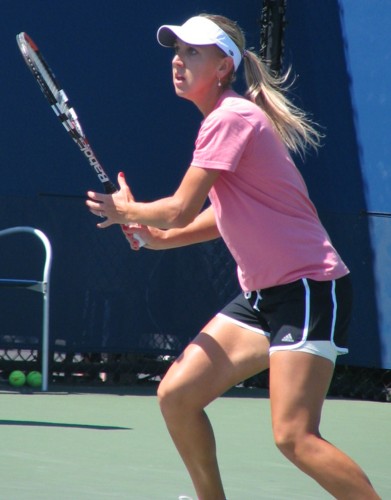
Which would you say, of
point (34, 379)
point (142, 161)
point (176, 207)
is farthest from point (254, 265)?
point (142, 161)

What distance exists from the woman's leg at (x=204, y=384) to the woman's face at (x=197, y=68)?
72 centimetres

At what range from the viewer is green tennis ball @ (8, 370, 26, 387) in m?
8.02

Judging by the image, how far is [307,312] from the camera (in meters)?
3.29

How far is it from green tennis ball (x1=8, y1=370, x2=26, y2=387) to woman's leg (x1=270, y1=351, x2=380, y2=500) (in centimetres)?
504

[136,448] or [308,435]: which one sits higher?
[308,435]

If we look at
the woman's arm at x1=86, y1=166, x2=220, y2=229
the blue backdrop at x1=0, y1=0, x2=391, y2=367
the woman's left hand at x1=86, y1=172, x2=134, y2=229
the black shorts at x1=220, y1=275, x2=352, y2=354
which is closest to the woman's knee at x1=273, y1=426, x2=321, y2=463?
the black shorts at x1=220, y1=275, x2=352, y2=354

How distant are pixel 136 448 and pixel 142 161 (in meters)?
3.66

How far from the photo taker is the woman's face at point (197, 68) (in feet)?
11.3

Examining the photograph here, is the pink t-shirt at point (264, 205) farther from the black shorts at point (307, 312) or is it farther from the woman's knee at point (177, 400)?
the woman's knee at point (177, 400)

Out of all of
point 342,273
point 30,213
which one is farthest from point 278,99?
point 30,213

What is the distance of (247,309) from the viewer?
3516 mm

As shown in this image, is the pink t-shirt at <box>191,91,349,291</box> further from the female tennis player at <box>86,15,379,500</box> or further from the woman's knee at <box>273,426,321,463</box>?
the woman's knee at <box>273,426,321,463</box>

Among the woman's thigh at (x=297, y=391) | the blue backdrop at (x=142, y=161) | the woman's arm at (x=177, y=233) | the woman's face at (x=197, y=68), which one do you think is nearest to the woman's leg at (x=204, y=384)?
the woman's thigh at (x=297, y=391)

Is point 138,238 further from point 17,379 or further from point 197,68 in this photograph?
point 17,379
